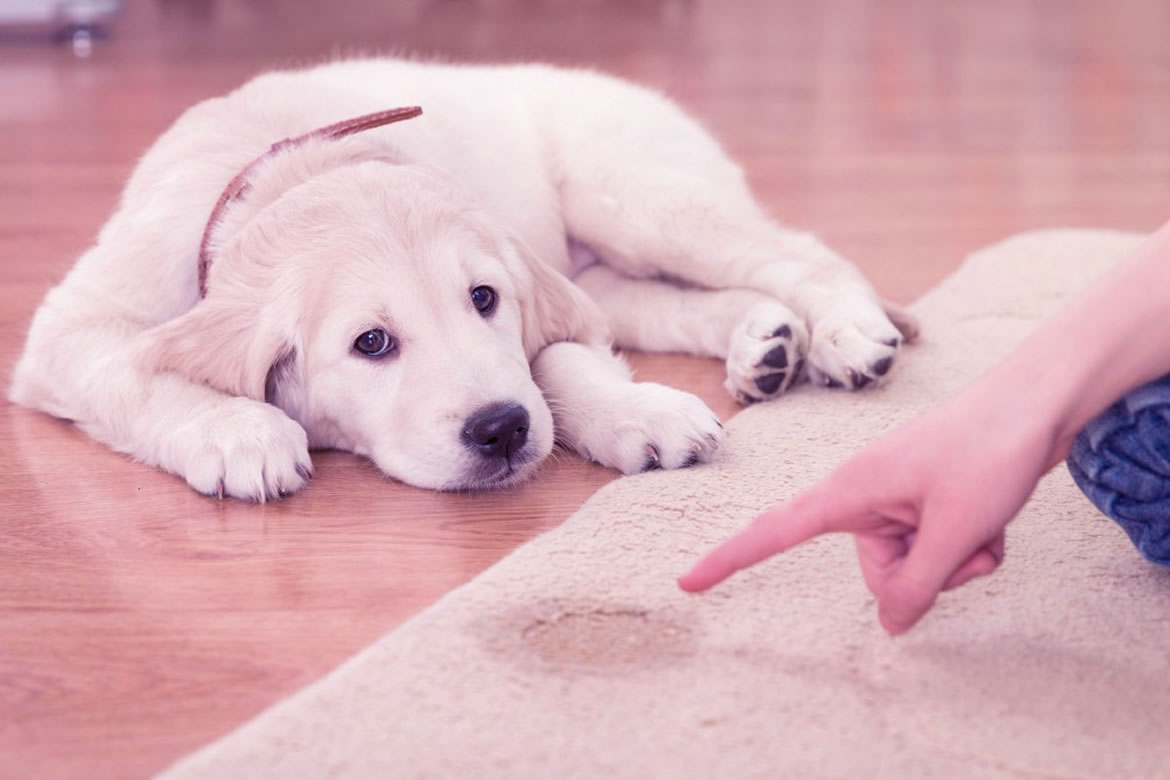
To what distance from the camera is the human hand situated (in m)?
1.23

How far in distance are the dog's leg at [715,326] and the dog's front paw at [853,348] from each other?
0.03 meters

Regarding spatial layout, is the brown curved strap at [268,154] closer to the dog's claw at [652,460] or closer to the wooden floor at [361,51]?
the wooden floor at [361,51]

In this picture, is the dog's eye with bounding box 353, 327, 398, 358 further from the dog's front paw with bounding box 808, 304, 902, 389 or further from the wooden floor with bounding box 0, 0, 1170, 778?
the dog's front paw with bounding box 808, 304, 902, 389

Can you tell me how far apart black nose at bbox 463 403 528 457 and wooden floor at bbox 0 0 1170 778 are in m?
0.08

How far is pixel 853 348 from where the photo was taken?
7.45 feet

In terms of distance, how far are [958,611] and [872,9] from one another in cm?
759

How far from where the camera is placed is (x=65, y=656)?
152 centimetres

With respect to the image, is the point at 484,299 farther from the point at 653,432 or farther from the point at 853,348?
the point at 853,348

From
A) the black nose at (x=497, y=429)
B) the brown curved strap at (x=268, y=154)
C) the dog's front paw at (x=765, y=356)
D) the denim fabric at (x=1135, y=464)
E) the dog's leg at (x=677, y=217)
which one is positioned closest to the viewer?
the denim fabric at (x=1135, y=464)

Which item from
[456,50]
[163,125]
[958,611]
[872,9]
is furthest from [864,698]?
[872,9]

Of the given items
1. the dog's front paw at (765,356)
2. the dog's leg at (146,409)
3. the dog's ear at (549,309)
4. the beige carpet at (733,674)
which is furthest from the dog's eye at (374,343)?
the dog's front paw at (765,356)

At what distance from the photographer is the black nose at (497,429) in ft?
6.13

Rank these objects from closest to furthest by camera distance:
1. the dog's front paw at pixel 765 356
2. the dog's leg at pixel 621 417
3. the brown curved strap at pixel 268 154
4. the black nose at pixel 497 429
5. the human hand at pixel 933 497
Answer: the human hand at pixel 933 497, the black nose at pixel 497 429, the dog's leg at pixel 621 417, the brown curved strap at pixel 268 154, the dog's front paw at pixel 765 356

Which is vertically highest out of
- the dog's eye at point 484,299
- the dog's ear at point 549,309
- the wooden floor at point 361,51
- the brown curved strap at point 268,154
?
the brown curved strap at point 268,154
